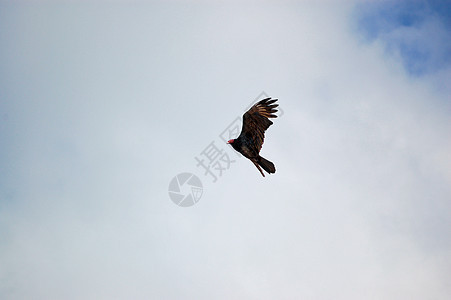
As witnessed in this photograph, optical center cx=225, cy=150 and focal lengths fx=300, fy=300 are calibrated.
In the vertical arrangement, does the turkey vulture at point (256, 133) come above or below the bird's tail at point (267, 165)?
above

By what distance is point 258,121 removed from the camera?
14047 millimetres

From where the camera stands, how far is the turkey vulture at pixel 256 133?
13781 millimetres

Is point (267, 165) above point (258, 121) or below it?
below

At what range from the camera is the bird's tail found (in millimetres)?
13836

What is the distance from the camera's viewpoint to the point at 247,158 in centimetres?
1448

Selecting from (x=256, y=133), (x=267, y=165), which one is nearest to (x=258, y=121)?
(x=256, y=133)

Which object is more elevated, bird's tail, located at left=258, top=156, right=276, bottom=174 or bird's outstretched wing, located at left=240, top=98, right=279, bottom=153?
bird's outstretched wing, located at left=240, top=98, right=279, bottom=153

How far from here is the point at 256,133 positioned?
1424cm

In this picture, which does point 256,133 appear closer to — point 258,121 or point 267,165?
point 258,121

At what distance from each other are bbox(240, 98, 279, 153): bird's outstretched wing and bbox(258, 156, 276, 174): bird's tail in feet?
1.73

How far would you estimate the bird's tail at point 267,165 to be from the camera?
45.4ft

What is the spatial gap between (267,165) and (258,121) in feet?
6.88

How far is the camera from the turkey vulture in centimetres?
1378

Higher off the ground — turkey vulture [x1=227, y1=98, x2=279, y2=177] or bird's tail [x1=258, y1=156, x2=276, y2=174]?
turkey vulture [x1=227, y1=98, x2=279, y2=177]
